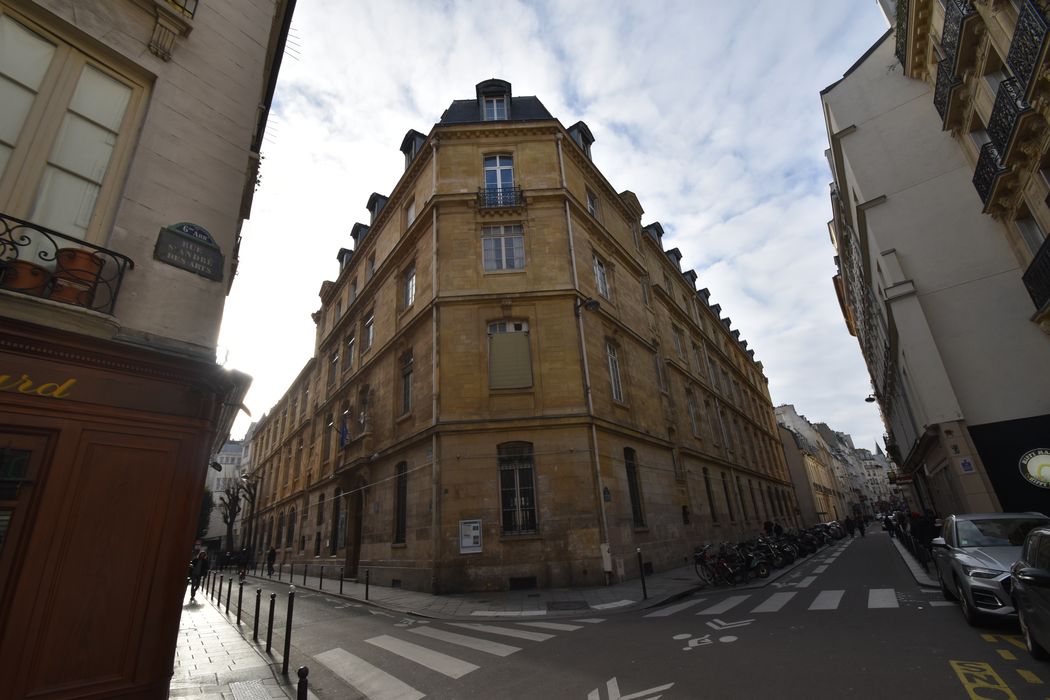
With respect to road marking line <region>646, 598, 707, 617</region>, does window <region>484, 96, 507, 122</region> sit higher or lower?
higher

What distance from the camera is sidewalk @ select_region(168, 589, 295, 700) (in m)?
5.25

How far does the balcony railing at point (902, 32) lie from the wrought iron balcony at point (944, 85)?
249 cm

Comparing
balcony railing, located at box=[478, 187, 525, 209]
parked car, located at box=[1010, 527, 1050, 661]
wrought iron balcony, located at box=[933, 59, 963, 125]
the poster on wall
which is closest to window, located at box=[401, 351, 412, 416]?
the poster on wall

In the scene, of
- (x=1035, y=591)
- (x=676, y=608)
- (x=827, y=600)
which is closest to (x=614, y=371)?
(x=676, y=608)

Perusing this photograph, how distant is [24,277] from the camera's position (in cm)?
376

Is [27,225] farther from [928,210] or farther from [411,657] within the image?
[928,210]

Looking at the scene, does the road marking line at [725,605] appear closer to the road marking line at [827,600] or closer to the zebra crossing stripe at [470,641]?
the road marking line at [827,600]

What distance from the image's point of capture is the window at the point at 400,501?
49.9ft

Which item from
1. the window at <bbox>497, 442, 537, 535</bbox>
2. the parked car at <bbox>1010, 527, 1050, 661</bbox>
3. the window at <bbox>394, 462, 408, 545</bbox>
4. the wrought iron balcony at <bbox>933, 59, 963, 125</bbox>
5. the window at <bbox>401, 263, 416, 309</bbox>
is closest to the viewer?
the parked car at <bbox>1010, 527, 1050, 661</bbox>

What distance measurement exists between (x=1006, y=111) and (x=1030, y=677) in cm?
1198

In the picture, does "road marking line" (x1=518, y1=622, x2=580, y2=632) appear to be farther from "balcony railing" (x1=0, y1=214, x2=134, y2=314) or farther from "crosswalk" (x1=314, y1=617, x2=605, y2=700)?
"balcony railing" (x1=0, y1=214, x2=134, y2=314)

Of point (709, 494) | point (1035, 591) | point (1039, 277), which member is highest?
point (1039, 277)

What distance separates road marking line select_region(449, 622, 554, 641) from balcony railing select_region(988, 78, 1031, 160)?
13.8 metres

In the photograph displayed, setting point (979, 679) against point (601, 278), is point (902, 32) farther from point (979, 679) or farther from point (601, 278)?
point (979, 679)
